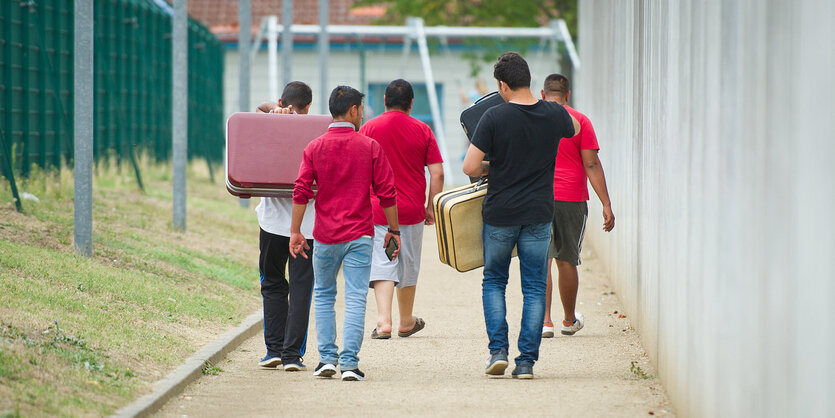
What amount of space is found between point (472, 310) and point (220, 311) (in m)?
2.32

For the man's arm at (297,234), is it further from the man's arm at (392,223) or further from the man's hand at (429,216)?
the man's hand at (429,216)

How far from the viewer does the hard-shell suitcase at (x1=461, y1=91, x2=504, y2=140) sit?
7.46 m

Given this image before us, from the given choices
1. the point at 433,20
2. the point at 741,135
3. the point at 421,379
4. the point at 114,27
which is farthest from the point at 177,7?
the point at 433,20

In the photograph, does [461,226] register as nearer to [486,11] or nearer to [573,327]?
[573,327]

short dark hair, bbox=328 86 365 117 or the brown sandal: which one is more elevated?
short dark hair, bbox=328 86 365 117

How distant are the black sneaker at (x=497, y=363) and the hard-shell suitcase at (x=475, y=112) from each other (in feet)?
4.47

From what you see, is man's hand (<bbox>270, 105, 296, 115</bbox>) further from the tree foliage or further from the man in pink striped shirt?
the tree foliage

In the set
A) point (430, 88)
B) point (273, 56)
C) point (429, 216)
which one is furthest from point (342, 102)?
point (430, 88)

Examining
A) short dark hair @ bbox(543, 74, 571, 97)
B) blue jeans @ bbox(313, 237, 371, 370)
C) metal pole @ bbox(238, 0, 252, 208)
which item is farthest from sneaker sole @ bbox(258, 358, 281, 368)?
metal pole @ bbox(238, 0, 252, 208)

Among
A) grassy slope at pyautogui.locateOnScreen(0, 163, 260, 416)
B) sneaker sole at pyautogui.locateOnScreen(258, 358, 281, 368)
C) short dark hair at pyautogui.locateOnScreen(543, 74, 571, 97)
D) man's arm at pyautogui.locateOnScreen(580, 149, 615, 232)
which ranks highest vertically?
short dark hair at pyautogui.locateOnScreen(543, 74, 571, 97)

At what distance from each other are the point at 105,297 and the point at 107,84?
36.7ft

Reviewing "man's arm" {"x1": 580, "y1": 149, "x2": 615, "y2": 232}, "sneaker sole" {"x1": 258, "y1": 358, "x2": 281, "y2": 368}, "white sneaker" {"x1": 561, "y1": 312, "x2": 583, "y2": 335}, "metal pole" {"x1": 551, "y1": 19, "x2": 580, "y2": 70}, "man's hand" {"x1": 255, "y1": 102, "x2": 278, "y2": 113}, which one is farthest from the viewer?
"metal pole" {"x1": 551, "y1": 19, "x2": 580, "y2": 70}

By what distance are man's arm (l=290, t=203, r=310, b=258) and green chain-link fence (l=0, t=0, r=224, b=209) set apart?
5.98 m

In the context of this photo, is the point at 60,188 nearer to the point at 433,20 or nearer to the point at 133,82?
the point at 133,82
